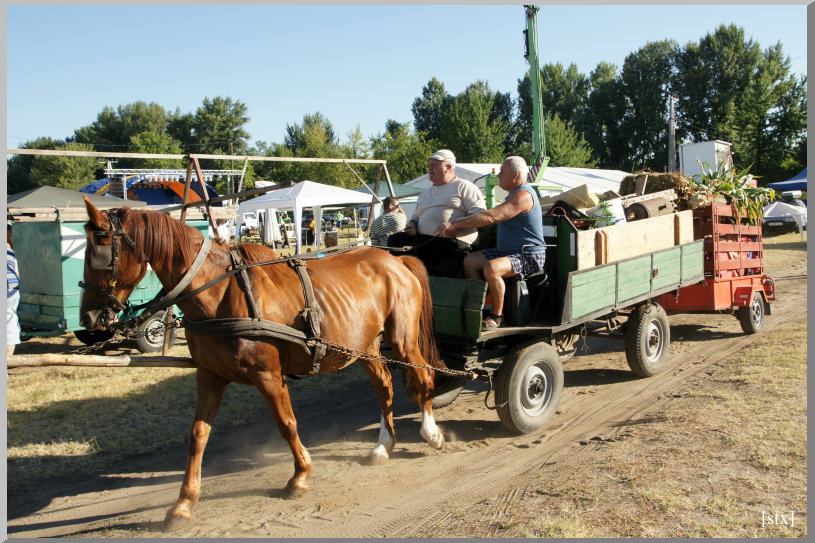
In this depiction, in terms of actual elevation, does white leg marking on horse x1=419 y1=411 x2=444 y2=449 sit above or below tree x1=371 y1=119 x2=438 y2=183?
below

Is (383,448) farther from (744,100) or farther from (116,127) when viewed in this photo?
(116,127)

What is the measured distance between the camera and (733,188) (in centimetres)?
852

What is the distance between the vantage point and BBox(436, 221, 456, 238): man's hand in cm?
532

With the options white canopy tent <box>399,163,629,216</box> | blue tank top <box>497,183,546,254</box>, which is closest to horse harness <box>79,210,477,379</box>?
blue tank top <box>497,183,546,254</box>

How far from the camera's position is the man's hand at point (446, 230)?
5316 mm

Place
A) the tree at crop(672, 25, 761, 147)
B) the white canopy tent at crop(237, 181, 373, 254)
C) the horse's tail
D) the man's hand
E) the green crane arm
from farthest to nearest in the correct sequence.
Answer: the tree at crop(672, 25, 761, 147) < the green crane arm < the white canopy tent at crop(237, 181, 373, 254) < the man's hand < the horse's tail

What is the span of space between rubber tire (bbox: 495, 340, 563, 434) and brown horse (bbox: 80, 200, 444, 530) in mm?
616

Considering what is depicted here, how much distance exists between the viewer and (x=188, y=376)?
754 cm

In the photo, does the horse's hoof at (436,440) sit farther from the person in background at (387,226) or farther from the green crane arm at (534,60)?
the green crane arm at (534,60)

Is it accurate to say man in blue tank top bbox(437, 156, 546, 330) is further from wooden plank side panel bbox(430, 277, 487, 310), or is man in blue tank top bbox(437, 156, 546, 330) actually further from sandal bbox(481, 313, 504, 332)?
wooden plank side panel bbox(430, 277, 487, 310)

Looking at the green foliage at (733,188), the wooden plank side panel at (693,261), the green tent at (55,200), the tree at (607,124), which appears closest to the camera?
the wooden plank side panel at (693,261)

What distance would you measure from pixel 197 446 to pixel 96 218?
1.59 metres

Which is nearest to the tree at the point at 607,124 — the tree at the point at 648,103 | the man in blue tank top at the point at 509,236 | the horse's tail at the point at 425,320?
the tree at the point at 648,103

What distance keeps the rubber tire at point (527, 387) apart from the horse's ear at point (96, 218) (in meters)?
3.31
